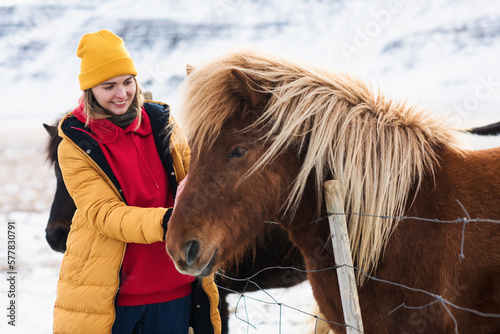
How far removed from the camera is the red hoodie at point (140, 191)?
2.04 m

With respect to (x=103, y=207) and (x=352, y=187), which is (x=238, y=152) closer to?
(x=352, y=187)

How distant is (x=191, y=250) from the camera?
5.33 feet

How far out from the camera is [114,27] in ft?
120

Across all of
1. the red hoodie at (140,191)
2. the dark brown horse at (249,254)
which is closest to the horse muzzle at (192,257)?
the red hoodie at (140,191)

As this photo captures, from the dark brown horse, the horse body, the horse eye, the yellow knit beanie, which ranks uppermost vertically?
the yellow knit beanie

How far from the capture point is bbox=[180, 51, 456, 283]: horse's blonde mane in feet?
Result: 5.53

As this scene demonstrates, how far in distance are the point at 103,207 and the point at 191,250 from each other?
54cm

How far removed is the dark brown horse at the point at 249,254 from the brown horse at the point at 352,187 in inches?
63.7

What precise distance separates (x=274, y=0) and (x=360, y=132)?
4674 cm

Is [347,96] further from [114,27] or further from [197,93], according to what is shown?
[114,27]

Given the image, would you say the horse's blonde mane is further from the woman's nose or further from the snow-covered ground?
the woman's nose

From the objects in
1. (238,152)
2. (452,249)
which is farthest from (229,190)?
(452,249)

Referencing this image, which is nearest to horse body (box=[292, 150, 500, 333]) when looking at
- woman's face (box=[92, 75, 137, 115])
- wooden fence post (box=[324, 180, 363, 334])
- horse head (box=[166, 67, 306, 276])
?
wooden fence post (box=[324, 180, 363, 334])

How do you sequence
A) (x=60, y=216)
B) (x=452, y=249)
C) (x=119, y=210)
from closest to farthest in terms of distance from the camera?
(x=452, y=249) → (x=119, y=210) → (x=60, y=216)
